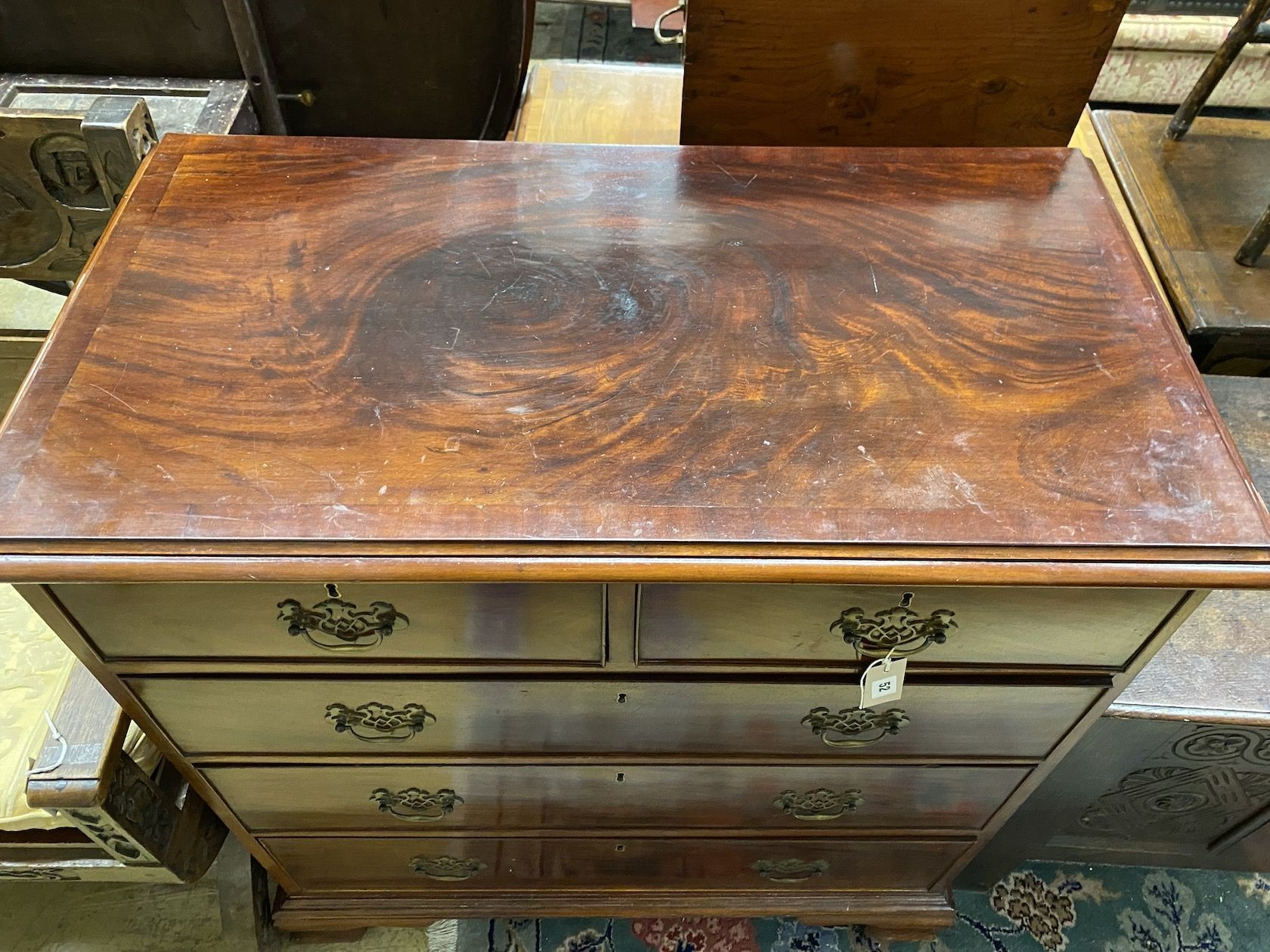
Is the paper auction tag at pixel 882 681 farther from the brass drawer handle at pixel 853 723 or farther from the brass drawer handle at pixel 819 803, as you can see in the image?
the brass drawer handle at pixel 819 803

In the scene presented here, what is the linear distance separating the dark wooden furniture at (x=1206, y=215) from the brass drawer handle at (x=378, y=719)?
1154 millimetres

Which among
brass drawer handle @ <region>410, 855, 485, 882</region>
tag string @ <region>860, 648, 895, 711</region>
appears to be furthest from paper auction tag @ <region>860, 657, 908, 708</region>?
brass drawer handle @ <region>410, 855, 485, 882</region>

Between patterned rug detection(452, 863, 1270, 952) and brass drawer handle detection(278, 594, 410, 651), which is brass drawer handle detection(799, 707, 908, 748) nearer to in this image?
brass drawer handle detection(278, 594, 410, 651)

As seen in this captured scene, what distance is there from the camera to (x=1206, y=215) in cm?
141

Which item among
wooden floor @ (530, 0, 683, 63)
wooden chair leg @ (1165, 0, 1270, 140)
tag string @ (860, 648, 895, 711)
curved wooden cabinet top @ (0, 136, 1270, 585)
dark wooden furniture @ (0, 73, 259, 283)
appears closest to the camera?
curved wooden cabinet top @ (0, 136, 1270, 585)

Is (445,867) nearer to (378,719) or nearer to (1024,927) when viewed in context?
(378,719)

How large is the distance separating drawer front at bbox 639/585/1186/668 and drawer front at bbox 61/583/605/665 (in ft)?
0.22

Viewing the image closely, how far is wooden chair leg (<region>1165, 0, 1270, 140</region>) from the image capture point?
51.9 inches

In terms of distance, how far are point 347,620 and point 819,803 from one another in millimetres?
531

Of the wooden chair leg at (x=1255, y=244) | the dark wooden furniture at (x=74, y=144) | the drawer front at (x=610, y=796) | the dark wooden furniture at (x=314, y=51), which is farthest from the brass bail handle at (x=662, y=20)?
the wooden chair leg at (x=1255, y=244)

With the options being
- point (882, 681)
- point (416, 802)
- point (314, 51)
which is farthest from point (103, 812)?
point (314, 51)

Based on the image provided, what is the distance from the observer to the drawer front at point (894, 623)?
0.67m

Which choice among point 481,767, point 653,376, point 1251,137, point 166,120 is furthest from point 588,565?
point 1251,137

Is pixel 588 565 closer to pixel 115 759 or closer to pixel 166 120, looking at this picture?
pixel 115 759
